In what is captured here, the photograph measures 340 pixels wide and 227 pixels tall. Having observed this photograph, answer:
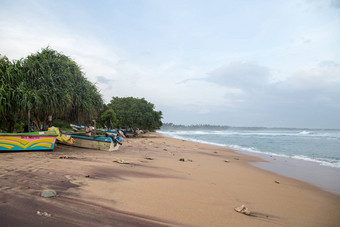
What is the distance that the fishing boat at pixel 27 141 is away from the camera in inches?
400

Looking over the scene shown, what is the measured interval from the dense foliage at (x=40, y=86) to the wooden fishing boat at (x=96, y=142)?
7.74 feet

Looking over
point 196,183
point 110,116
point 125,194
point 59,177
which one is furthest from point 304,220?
point 110,116

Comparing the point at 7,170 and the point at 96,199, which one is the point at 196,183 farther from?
the point at 7,170

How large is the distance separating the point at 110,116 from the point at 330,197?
104 ft

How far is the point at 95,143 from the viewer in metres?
13.9

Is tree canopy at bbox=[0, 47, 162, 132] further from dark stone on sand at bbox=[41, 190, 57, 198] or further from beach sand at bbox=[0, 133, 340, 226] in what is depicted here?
dark stone on sand at bbox=[41, 190, 57, 198]

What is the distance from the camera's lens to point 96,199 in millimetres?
4559

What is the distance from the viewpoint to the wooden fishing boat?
13.7m

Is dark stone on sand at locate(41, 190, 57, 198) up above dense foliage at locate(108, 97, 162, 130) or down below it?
below

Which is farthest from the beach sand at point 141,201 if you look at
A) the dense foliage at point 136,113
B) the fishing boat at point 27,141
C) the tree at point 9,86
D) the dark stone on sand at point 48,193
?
the dense foliage at point 136,113

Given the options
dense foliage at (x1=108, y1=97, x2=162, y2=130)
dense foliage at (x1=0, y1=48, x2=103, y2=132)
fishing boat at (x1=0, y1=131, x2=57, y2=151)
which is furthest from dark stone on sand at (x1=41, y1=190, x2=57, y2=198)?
dense foliage at (x1=108, y1=97, x2=162, y2=130)

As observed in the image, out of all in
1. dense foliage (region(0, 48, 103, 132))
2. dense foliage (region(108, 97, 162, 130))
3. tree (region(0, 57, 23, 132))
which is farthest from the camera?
dense foliage (region(108, 97, 162, 130))

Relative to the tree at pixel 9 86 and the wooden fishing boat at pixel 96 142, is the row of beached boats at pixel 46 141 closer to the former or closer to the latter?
the wooden fishing boat at pixel 96 142

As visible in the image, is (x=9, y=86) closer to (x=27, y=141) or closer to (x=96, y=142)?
(x=27, y=141)
